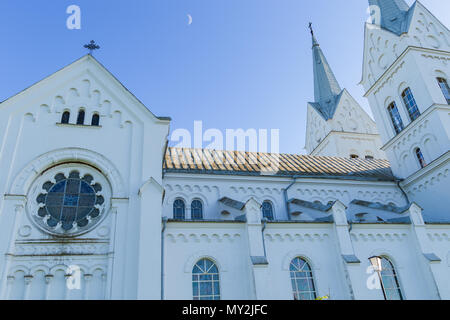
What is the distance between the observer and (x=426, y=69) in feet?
78.7

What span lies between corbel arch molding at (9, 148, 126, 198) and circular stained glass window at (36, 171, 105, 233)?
556mm

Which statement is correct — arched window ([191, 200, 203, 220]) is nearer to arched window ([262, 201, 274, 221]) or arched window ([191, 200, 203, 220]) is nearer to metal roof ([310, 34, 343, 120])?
arched window ([262, 201, 274, 221])

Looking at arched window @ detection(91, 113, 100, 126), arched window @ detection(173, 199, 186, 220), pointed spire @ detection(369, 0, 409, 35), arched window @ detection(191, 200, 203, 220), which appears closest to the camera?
arched window @ detection(91, 113, 100, 126)

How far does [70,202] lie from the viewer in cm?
1402

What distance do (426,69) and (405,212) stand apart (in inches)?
462

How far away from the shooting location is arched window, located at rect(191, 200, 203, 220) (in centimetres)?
2027

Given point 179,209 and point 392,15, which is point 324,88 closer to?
point 392,15

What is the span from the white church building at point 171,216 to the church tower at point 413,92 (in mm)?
157

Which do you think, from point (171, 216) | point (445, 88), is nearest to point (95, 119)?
point (171, 216)

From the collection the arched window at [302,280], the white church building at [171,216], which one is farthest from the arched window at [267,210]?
the arched window at [302,280]

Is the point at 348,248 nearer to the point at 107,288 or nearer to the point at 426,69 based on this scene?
the point at 107,288

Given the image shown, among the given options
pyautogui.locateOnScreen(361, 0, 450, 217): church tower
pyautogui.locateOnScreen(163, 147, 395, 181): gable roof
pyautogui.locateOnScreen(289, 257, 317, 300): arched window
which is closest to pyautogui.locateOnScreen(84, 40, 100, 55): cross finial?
pyautogui.locateOnScreen(163, 147, 395, 181): gable roof

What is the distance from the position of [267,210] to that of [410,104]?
13324mm
